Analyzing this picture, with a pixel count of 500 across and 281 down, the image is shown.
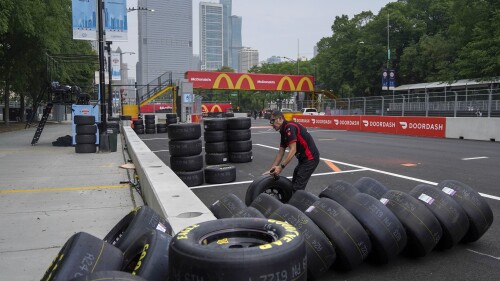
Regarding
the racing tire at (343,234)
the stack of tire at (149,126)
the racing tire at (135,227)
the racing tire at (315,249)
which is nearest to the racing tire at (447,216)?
Result: the racing tire at (343,234)

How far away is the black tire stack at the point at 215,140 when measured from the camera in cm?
1243

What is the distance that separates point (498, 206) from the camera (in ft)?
23.0

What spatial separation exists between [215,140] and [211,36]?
182m

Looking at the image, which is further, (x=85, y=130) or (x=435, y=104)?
(x=435, y=104)

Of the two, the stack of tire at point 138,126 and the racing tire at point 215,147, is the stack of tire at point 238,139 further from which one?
the stack of tire at point 138,126

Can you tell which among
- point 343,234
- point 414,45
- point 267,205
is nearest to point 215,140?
point 267,205

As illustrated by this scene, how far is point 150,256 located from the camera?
299cm

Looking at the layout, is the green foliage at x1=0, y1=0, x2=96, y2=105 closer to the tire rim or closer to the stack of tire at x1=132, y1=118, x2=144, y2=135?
the stack of tire at x1=132, y1=118, x2=144, y2=135

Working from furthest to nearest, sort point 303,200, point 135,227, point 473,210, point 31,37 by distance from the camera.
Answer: point 31,37
point 303,200
point 473,210
point 135,227

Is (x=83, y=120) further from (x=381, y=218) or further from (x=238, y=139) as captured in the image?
(x=381, y=218)

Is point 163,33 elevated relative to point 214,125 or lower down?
elevated

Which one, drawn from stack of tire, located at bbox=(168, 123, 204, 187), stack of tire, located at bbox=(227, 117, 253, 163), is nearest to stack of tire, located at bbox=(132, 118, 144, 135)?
stack of tire, located at bbox=(227, 117, 253, 163)

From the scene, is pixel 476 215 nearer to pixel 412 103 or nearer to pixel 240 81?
pixel 412 103

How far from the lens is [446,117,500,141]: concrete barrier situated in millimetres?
20016
